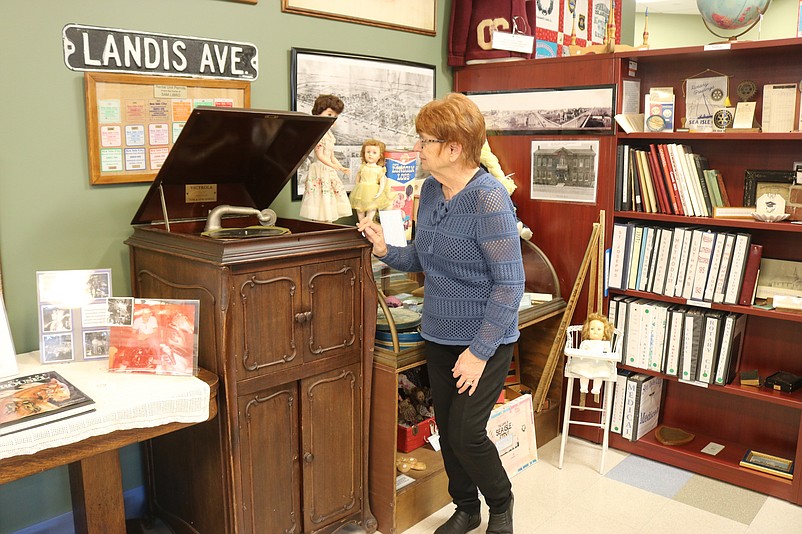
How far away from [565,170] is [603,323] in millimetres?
736

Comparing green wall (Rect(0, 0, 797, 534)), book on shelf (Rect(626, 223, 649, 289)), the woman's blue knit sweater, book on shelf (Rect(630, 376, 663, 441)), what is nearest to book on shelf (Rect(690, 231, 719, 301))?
book on shelf (Rect(626, 223, 649, 289))

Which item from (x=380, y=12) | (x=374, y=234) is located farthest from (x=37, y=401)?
(x=380, y=12)

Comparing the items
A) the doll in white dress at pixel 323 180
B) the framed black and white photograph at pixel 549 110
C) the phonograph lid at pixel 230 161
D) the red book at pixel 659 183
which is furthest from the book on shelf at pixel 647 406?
the phonograph lid at pixel 230 161

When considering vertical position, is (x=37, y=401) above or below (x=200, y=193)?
below

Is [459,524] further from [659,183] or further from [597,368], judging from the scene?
[659,183]

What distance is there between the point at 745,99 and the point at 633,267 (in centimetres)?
86

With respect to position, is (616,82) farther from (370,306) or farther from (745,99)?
(370,306)

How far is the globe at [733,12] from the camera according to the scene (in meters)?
2.88

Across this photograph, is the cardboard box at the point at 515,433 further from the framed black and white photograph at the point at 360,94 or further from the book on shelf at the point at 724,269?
the framed black and white photograph at the point at 360,94

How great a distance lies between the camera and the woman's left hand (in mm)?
2248

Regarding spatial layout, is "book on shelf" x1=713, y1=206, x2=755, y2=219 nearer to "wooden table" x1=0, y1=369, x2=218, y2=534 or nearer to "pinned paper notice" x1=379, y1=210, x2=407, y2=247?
"pinned paper notice" x1=379, y1=210, x2=407, y2=247

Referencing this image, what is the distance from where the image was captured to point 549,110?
10.8 feet

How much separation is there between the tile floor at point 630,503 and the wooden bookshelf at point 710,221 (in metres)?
0.12

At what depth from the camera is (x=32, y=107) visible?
2182 mm
